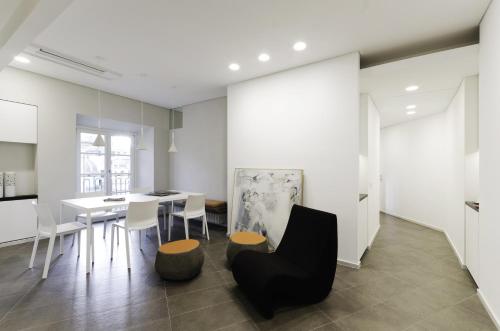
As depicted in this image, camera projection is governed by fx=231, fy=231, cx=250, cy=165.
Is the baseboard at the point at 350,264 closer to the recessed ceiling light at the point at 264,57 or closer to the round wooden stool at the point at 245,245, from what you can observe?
the round wooden stool at the point at 245,245

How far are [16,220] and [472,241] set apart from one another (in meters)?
6.73

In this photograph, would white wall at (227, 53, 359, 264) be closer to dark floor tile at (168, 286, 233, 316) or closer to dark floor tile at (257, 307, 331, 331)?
dark floor tile at (257, 307, 331, 331)

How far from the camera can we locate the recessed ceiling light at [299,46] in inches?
118

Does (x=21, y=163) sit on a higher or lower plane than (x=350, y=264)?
higher

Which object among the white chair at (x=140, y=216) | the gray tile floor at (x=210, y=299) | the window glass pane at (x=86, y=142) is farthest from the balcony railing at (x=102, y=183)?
the white chair at (x=140, y=216)

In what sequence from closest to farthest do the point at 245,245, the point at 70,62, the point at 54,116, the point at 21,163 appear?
the point at 245,245
the point at 70,62
the point at 21,163
the point at 54,116

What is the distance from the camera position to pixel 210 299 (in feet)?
7.82

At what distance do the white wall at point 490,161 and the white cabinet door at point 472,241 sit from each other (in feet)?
0.91

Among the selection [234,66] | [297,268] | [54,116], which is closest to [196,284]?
[297,268]

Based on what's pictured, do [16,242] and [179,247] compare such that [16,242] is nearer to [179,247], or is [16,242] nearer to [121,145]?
[121,145]

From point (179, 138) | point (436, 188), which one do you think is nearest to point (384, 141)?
point (436, 188)

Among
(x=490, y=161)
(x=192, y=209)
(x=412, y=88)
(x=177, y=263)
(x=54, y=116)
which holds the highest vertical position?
(x=412, y=88)

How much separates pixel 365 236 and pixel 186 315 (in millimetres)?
2875

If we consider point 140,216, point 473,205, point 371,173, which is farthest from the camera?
point 371,173
